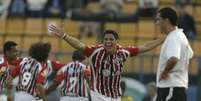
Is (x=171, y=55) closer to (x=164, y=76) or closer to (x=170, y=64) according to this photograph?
(x=170, y=64)

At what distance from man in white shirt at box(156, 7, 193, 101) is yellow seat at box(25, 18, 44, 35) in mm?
9119

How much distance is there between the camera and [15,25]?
1975 centimetres

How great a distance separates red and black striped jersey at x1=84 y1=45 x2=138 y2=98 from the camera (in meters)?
11.7

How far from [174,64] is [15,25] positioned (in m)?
9.91

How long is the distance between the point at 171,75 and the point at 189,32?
29.0 ft

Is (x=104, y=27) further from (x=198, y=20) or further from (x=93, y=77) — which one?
(x=93, y=77)

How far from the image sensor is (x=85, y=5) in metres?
20.7

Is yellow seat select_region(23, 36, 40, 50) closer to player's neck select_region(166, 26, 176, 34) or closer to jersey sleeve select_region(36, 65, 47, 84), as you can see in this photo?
jersey sleeve select_region(36, 65, 47, 84)

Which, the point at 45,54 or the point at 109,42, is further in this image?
the point at 45,54

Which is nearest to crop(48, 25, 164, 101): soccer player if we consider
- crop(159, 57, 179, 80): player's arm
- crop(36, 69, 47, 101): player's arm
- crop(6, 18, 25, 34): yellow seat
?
crop(36, 69, 47, 101): player's arm

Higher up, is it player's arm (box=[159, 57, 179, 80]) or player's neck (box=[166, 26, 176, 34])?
player's neck (box=[166, 26, 176, 34])

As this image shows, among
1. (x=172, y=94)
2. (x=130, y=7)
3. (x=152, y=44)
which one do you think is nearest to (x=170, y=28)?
(x=172, y=94)

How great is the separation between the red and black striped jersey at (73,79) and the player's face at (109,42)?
90.8 inches

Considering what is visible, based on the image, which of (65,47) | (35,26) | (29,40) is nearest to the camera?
(65,47)
